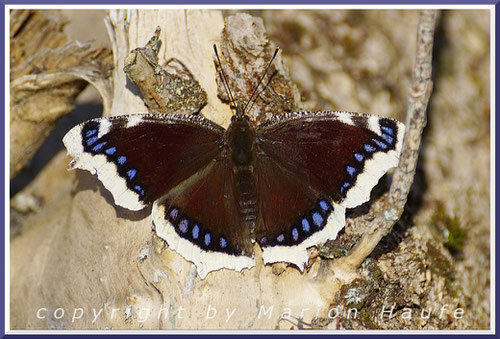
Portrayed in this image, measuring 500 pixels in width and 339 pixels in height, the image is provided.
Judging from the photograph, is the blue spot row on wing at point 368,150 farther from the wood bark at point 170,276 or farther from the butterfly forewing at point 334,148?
the wood bark at point 170,276

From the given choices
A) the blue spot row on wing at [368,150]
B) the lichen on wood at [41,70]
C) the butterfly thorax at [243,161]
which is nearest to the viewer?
the blue spot row on wing at [368,150]

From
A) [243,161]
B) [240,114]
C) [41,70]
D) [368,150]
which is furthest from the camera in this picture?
[41,70]

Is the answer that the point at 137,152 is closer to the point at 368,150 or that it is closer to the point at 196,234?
the point at 196,234

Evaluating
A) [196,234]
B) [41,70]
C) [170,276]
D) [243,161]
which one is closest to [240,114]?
[243,161]

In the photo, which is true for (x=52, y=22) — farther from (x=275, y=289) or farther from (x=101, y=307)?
(x=275, y=289)

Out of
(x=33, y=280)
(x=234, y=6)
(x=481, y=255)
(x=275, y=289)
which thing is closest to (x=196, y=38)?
(x=234, y=6)

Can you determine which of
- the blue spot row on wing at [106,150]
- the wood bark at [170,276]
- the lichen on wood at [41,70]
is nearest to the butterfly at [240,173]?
the blue spot row on wing at [106,150]

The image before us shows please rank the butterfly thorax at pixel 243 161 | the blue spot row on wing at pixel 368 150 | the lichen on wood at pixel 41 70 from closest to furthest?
the blue spot row on wing at pixel 368 150 < the butterfly thorax at pixel 243 161 < the lichen on wood at pixel 41 70
